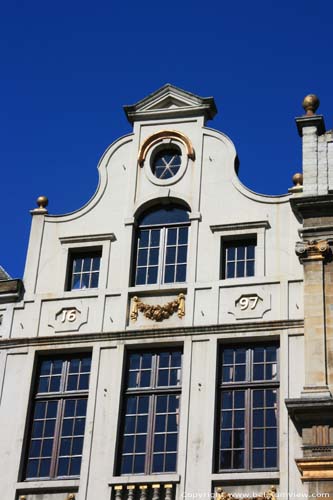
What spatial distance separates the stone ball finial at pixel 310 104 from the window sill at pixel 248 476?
8.61 m

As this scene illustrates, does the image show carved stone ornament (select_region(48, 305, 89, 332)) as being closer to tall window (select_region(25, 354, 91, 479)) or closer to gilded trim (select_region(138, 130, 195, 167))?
tall window (select_region(25, 354, 91, 479))

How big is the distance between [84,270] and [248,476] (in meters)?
6.67

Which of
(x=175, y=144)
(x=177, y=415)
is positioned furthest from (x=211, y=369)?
(x=175, y=144)

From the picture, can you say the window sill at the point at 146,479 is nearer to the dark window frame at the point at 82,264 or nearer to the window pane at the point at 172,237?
the dark window frame at the point at 82,264

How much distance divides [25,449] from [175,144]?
8215 mm

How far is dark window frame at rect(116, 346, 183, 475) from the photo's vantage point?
23047 millimetres

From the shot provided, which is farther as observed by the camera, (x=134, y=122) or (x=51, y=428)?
(x=134, y=122)

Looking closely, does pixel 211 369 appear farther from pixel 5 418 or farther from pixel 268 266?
pixel 5 418

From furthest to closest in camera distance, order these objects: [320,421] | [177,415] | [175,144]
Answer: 1. [175,144]
2. [177,415]
3. [320,421]

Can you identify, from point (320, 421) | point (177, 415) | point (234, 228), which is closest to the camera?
point (320, 421)

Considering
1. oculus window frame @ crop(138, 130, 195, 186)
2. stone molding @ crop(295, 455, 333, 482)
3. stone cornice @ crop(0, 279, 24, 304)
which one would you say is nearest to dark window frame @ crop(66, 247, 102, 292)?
stone cornice @ crop(0, 279, 24, 304)

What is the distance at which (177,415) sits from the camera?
23375 mm

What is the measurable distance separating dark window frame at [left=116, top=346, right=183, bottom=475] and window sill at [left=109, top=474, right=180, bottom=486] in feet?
0.80

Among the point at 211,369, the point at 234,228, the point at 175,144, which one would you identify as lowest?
the point at 211,369
